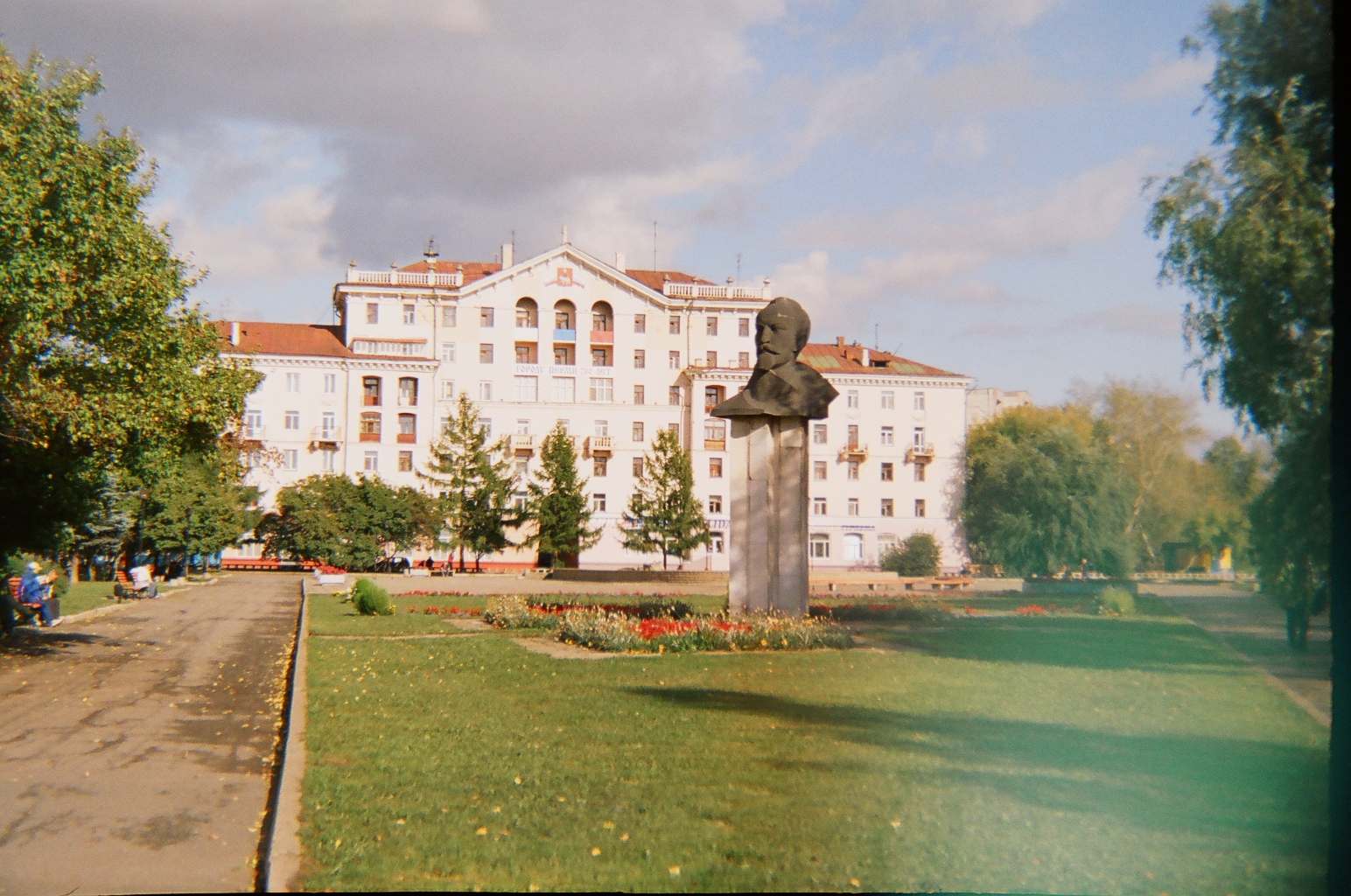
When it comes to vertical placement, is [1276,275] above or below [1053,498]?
above

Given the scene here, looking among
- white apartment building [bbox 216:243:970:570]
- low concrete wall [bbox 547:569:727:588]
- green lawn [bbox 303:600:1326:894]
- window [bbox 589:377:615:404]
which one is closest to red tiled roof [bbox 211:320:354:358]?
white apartment building [bbox 216:243:970:570]

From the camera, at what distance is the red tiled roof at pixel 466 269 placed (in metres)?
76.1

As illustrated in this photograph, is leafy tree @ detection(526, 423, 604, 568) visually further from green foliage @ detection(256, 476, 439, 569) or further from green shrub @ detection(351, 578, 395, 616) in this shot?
green shrub @ detection(351, 578, 395, 616)

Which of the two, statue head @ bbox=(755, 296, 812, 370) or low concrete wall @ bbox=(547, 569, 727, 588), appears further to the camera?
low concrete wall @ bbox=(547, 569, 727, 588)

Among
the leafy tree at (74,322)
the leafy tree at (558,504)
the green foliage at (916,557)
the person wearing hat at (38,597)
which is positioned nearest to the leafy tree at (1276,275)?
the leafy tree at (74,322)

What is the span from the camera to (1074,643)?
20578 millimetres

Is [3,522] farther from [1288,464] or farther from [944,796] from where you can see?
[1288,464]

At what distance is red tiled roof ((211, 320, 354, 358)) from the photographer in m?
70.4

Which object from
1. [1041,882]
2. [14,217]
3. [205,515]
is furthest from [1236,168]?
[205,515]

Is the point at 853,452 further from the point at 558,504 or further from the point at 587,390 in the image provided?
the point at 558,504

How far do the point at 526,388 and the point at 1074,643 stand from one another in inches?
2189

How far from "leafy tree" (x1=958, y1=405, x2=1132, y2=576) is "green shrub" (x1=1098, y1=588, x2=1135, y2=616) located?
1988 mm

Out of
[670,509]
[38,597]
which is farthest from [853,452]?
[38,597]

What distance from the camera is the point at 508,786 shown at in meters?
8.08
